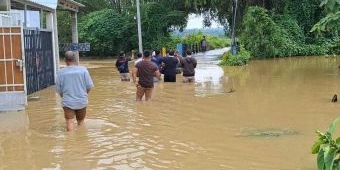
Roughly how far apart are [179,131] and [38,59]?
10.1 metres

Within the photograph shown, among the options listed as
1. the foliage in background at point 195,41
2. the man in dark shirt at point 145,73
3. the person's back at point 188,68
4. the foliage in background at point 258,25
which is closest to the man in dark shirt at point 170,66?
the person's back at point 188,68

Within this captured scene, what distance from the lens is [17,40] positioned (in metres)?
13.2

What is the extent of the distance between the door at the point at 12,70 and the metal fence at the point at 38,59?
381cm

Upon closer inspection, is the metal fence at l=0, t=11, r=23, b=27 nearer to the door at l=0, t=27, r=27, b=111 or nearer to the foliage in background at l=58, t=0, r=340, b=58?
the door at l=0, t=27, r=27, b=111

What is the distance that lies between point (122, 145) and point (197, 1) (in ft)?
98.5

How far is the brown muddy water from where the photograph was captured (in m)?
7.52

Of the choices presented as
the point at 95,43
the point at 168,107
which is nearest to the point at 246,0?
the point at 95,43

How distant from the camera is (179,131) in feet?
32.2

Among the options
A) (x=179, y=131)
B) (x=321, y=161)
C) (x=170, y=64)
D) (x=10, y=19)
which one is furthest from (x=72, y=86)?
(x=170, y=64)

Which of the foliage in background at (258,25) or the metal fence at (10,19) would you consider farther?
the foliage in background at (258,25)

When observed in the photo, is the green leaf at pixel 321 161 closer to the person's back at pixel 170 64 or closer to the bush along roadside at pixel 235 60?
the person's back at pixel 170 64

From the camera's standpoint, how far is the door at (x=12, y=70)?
13180 mm

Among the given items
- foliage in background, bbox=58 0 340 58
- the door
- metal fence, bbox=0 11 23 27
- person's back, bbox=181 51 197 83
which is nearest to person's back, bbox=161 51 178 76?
person's back, bbox=181 51 197 83

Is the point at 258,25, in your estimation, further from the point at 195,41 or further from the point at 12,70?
the point at 12,70
